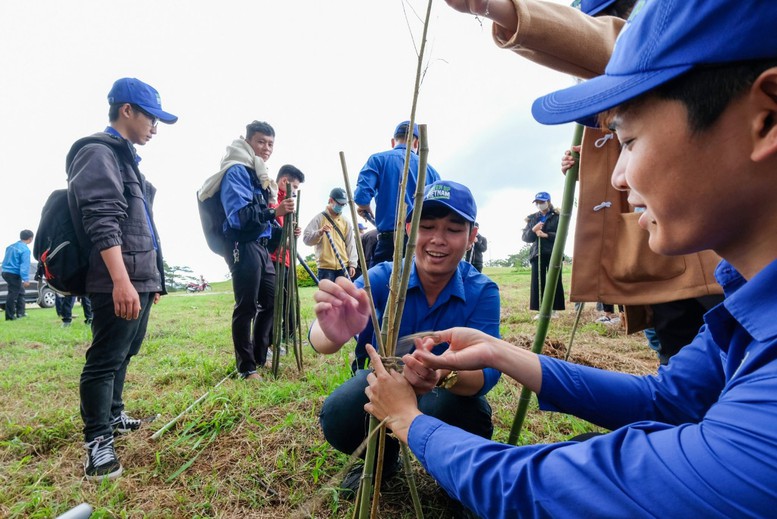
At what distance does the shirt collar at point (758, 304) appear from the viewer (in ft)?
2.02

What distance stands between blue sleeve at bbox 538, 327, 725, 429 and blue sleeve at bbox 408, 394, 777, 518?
1.31 feet

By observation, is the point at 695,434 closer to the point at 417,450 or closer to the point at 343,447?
the point at 417,450

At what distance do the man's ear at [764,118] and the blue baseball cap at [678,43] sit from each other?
0.13 feet

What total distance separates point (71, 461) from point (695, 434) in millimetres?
2772

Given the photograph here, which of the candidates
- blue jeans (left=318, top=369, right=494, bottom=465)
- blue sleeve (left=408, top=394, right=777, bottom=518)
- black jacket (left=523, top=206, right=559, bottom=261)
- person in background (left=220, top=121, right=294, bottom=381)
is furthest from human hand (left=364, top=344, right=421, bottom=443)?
black jacket (left=523, top=206, right=559, bottom=261)

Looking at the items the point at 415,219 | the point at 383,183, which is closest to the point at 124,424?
the point at 415,219

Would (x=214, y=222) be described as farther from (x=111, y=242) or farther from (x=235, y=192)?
(x=111, y=242)

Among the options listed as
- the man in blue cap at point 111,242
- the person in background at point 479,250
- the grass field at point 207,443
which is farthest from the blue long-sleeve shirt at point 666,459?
the person in background at point 479,250

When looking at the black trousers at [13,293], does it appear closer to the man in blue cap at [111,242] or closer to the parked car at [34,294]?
the parked car at [34,294]

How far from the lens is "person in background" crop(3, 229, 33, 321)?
857 cm

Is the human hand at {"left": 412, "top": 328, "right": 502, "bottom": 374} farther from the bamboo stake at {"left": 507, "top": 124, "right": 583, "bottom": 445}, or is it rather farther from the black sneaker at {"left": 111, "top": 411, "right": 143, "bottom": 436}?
the black sneaker at {"left": 111, "top": 411, "right": 143, "bottom": 436}

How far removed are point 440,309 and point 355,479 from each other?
0.87 meters

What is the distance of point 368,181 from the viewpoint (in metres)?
3.63

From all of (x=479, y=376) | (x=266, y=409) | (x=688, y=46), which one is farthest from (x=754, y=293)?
(x=266, y=409)
